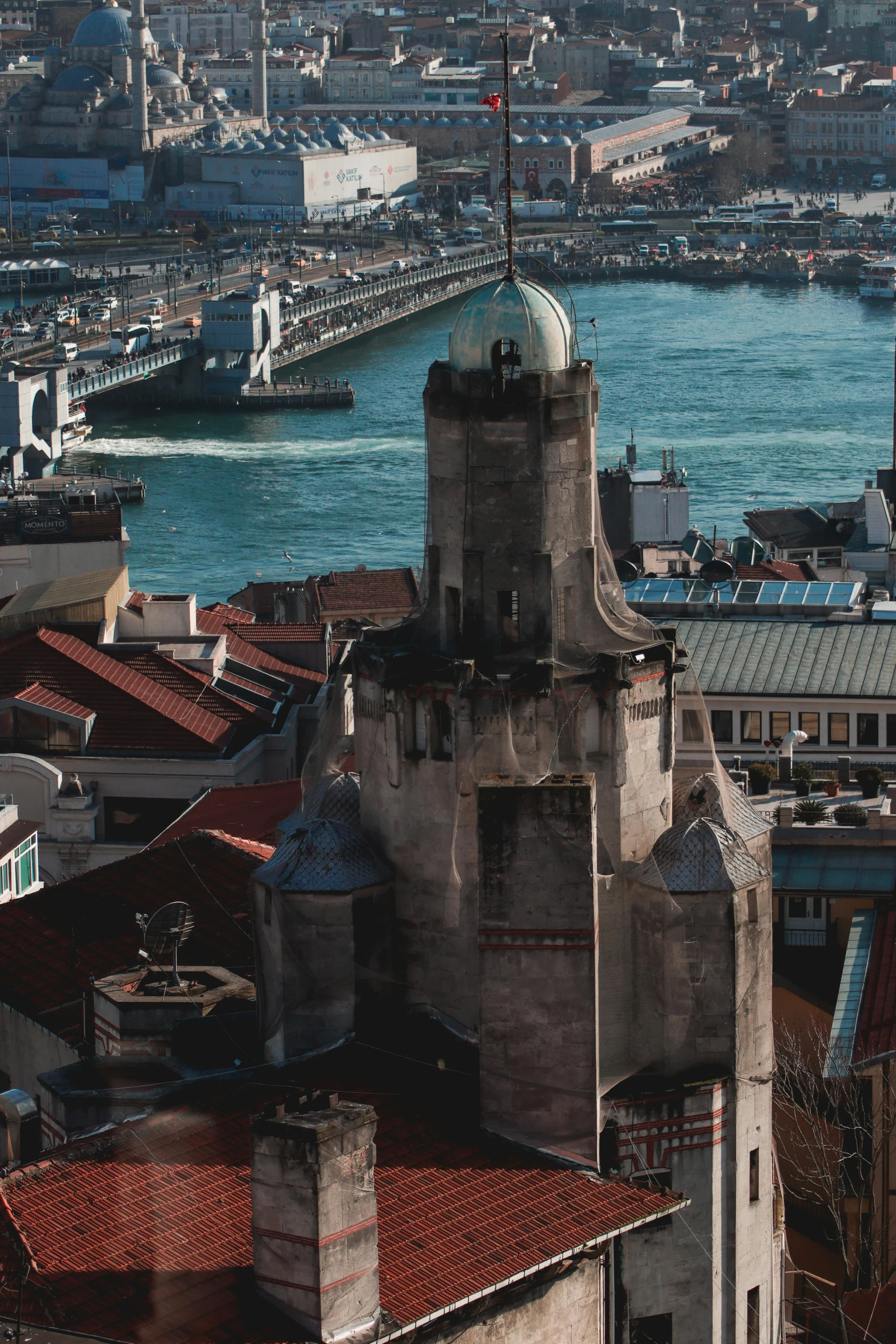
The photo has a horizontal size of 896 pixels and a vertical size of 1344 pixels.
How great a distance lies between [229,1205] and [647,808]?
3.06 m

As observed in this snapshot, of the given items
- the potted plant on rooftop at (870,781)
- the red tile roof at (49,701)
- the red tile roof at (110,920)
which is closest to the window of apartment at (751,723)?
the potted plant on rooftop at (870,781)

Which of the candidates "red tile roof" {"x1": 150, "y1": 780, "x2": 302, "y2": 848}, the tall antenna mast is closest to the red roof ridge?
"red tile roof" {"x1": 150, "y1": 780, "x2": 302, "y2": 848}

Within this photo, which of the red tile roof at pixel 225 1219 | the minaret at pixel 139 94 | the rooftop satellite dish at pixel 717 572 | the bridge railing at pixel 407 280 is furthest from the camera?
the minaret at pixel 139 94

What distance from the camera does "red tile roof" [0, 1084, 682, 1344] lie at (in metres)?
11.7

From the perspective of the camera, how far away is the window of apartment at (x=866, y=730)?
3069cm

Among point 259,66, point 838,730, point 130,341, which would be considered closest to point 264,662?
point 838,730

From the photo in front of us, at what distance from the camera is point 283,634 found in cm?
3762

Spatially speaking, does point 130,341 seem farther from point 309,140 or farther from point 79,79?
point 79,79

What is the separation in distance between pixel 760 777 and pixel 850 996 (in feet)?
17.5

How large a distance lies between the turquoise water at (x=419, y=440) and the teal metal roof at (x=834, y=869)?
4242 cm

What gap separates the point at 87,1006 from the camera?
55.1ft

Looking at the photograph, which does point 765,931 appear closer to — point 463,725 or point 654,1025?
point 654,1025

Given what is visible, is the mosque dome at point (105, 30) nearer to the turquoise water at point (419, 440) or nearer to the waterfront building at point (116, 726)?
the turquoise water at point (419, 440)

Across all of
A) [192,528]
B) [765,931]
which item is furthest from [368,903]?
[192,528]
